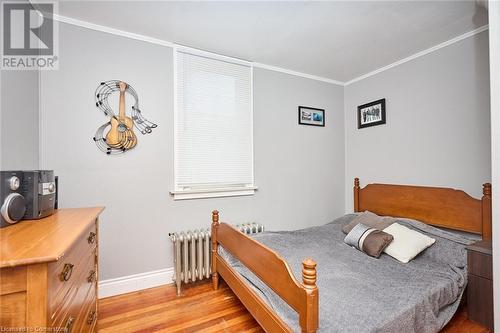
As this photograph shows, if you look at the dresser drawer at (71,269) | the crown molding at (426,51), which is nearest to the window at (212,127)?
the dresser drawer at (71,269)

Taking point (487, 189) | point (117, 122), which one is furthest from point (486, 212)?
point (117, 122)

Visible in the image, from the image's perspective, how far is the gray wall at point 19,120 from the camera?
1.42 metres

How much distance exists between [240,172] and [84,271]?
1.81m

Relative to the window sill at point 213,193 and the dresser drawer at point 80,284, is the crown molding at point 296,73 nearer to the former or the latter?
the window sill at point 213,193

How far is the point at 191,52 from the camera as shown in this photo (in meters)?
2.51

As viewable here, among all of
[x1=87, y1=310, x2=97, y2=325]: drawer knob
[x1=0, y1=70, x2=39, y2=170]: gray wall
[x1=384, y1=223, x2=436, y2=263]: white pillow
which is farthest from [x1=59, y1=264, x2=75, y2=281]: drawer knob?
[x1=384, y1=223, x2=436, y2=263]: white pillow

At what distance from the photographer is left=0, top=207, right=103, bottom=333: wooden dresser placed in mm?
717

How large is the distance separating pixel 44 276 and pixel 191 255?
165 centimetres

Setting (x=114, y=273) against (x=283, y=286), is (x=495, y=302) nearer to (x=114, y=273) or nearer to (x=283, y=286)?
(x=283, y=286)

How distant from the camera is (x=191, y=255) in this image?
2.28 meters

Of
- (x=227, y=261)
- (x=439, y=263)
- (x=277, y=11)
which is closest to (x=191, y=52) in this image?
(x=277, y=11)

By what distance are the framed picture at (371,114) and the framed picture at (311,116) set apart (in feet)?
1.73

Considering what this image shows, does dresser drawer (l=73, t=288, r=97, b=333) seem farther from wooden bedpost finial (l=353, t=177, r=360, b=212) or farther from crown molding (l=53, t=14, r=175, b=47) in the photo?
wooden bedpost finial (l=353, t=177, r=360, b=212)

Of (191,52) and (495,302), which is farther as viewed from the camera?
(191,52)
